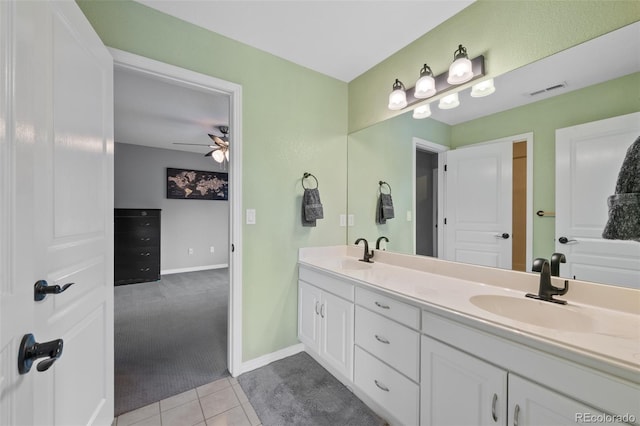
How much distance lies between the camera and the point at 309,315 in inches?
82.5

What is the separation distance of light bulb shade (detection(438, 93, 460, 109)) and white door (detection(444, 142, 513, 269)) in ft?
0.96

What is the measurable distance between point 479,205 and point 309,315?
1469mm

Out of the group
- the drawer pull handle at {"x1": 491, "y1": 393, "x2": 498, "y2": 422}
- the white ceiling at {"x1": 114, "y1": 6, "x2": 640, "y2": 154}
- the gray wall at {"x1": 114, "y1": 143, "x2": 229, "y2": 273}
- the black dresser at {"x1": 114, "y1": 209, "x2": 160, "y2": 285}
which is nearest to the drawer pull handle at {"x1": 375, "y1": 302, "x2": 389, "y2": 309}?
the drawer pull handle at {"x1": 491, "y1": 393, "x2": 498, "y2": 422}


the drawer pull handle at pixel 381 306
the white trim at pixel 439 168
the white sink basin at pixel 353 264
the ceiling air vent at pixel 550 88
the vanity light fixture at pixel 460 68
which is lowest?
the drawer pull handle at pixel 381 306

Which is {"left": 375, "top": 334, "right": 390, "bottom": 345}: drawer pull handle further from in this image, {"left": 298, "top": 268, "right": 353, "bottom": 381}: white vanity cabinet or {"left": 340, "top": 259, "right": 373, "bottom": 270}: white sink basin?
{"left": 340, "top": 259, "right": 373, "bottom": 270}: white sink basin

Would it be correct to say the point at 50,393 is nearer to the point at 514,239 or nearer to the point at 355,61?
the point at 514,239

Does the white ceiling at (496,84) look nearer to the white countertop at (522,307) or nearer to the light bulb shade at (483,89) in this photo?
the light bulb shade at (483,89)

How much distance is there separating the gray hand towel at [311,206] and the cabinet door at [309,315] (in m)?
0.56

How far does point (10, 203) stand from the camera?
59 centimetres

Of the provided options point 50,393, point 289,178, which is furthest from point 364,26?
point 50,393

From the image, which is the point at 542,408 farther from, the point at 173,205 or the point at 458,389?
the point at 173,205

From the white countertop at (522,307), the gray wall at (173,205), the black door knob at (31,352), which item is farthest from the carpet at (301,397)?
the gray wall at (173,205)

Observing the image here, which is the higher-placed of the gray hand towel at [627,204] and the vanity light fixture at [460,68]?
the vanity light fixture at [460,68]

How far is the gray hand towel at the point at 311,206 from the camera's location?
2193mm
